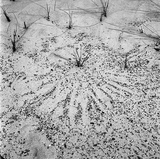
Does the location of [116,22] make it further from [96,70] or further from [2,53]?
[2,53]

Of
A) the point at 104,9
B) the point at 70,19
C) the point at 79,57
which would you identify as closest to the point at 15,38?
the point at 70,19

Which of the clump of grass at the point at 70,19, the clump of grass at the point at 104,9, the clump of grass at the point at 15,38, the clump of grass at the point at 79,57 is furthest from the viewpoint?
the clump of grass at the point at 104,9

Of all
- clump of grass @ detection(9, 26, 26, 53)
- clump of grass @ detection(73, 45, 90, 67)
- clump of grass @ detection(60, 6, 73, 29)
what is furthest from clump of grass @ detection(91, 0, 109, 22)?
clump of grass @ detection(9, 26, 26, 53)

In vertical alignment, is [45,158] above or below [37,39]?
below

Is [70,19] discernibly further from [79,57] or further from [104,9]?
[79,57]

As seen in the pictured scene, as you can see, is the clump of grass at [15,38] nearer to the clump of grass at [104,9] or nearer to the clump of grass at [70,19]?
the clump of grass at [70,19]

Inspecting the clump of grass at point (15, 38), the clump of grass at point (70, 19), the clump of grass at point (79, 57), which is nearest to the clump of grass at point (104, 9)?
the clump of grass at point (70, 19)

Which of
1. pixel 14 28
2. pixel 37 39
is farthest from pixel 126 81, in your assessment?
pixel 14 28

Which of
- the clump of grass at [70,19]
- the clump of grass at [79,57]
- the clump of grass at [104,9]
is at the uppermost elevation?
the clump of grass at [104,9]

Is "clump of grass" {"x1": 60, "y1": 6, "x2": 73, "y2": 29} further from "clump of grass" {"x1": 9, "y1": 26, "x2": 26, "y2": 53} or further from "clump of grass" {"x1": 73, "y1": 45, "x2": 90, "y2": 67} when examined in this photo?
"clump of grass" {"x1": 9, "y1": 26, "x2": 26, "y2": 53}
